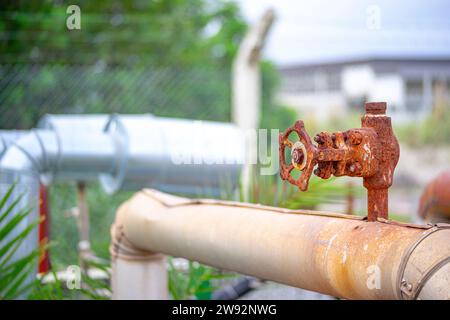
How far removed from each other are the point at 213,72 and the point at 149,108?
2.00 ft

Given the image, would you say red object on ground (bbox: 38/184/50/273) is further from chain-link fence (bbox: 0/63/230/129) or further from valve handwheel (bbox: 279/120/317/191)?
chain-link fence (bbox: 0/63/230/129)

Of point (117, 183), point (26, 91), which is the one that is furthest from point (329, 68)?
point (117, 183)

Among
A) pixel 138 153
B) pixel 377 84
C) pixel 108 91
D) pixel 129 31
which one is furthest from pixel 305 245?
pixel 377 84

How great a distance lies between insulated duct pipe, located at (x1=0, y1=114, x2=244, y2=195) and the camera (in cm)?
328

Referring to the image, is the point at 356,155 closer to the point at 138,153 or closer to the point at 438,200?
the point at 438,200

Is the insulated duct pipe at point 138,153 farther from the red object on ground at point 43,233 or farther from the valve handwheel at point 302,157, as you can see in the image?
the valve handwheel at point 302,157

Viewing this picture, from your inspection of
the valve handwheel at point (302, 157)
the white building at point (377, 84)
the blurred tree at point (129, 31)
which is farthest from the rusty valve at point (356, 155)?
the white building at point (377, 84)

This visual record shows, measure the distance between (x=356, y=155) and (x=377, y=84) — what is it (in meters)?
11.0

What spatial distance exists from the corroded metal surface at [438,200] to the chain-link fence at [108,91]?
3.53 m

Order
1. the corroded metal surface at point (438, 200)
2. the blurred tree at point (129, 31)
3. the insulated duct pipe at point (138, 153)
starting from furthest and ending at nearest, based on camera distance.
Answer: the blurred tree at point (129, 31) → the insulated duct pipe at point (138, 153) → the corroded metal surface at point (438, 200)

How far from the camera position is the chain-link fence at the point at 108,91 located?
→ 18.1 ft

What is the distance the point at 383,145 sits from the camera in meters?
1.21

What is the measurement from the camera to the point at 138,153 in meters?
3.27
